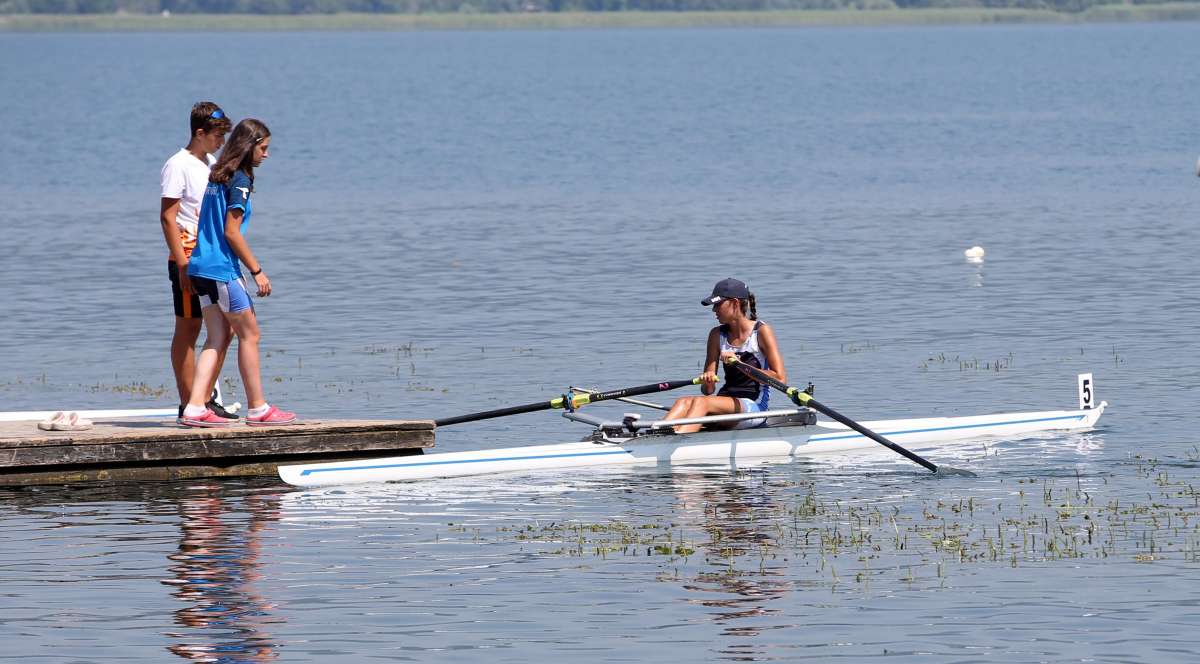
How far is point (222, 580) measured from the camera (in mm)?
13812

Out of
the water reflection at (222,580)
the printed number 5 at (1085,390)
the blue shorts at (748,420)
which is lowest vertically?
the water reflection at (222,580)

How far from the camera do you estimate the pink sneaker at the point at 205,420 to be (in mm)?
16969

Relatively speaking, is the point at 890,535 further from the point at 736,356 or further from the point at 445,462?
the point at 445,462

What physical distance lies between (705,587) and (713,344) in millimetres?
4295

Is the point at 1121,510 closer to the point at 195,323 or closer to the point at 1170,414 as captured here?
the point at 1170,414

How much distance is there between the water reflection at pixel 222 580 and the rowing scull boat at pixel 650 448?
2.51 ft

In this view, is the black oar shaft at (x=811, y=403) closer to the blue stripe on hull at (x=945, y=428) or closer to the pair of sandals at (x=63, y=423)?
the blue stripe on hull at (x=945, y=428)

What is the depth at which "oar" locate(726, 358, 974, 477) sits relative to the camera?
1717 centimetres

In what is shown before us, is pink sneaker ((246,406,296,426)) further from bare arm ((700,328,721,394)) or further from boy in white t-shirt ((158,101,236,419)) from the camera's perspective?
bare arm ((700,328,721,394))

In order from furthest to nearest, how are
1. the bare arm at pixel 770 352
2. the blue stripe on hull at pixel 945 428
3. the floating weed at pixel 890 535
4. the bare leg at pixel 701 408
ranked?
the blue stripe on hull at pixel 945 428
the bare leg at pixel 701 408
the bare arm at pixel 770 352
the floating weed at pixel 890 535

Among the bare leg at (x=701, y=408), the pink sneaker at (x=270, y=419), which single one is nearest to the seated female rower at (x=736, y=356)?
the bare leg at (x=701, y=408)

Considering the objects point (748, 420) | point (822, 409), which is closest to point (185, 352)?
point (748, 420)

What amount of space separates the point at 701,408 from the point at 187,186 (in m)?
4.89

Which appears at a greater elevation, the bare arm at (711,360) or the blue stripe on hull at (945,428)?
the bare arm at (711,360)
